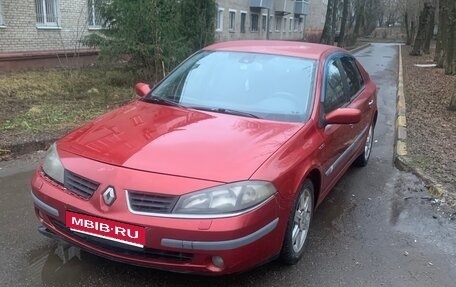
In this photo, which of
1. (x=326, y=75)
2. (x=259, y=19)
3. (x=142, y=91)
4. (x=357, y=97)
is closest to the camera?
(x=326, y=75)

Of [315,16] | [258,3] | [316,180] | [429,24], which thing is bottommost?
[316,180]

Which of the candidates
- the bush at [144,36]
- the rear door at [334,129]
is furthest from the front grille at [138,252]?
the bush at [144,36]

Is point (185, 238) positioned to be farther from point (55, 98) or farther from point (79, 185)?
point (55, 98)

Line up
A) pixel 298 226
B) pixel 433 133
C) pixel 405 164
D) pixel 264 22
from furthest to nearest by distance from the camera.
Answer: pixel 264 22 < pixel 433 133 < pixel 405 164 < pixel 298 226

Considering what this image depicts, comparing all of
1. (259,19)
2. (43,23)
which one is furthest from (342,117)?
(259,19)

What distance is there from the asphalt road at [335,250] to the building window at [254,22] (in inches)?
1228

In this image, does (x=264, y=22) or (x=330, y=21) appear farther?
(x=264, y=22)

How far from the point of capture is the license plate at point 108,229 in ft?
8.85

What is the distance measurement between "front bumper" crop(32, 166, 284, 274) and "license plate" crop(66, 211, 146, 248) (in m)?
0.03

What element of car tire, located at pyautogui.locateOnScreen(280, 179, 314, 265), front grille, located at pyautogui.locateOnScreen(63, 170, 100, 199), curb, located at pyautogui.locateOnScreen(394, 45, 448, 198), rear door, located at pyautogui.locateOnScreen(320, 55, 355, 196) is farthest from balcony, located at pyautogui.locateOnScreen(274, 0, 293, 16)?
front grille, located at pyautogui.locateOnScreen(63, 170, 100, 199)

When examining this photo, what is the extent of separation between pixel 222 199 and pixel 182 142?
62 centimetres

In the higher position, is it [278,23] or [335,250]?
[278,23]

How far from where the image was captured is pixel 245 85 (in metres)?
4.04

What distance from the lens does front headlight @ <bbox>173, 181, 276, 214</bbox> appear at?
2693 millimetres
